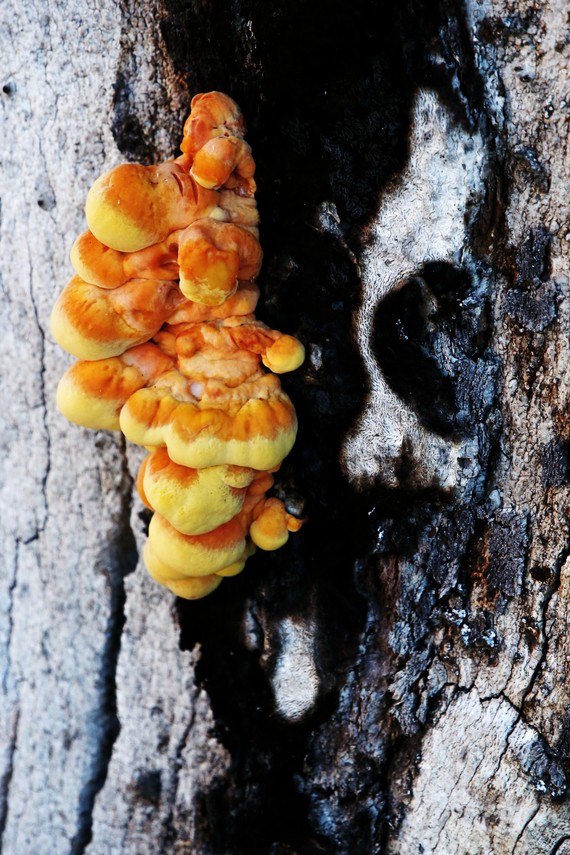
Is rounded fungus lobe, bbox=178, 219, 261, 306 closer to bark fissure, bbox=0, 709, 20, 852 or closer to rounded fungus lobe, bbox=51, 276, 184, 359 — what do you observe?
rounded fungus lobe, bbox=51, 276, 184, 359

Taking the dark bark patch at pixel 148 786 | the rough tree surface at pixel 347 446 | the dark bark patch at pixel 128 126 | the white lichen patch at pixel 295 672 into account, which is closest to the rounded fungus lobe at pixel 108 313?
the rough tree surface at pixel 347 446

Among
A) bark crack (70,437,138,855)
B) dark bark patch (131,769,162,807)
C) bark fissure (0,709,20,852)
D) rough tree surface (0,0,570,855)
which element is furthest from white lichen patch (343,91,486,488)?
bark fissure (0,709,20,852)

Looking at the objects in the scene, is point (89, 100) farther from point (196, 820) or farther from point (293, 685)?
point (196, 820)

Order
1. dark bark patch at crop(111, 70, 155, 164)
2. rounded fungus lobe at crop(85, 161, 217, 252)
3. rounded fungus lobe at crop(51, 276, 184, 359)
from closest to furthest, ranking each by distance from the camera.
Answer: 1. rounded fungus lobe at crop(85, 161, 217, 252)
2. rounded fungus lobe at crop(51, 276, 184, 359)
3. dark bark patch at crop(111, 70, 155, 164)

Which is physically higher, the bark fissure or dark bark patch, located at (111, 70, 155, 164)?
dark bark patch, located at (111, 70, 155, 164)

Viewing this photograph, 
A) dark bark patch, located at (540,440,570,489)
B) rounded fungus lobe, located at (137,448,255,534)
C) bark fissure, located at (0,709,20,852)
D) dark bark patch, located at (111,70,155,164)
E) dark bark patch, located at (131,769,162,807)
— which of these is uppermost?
dark bark patch, located at (111,70,155,164)

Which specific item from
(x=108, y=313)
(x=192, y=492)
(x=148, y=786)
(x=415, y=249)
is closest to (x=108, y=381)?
(x=108, y=313)

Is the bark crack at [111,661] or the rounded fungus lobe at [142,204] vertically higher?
the rounded fungus lobe at [142,204]

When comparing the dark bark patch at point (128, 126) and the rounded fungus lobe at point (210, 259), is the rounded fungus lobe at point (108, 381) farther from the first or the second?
the dark bark patch at point (128, 126)
